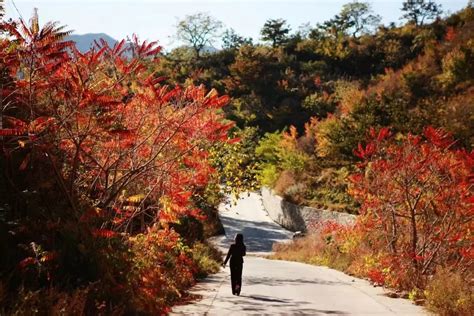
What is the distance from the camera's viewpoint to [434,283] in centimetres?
911

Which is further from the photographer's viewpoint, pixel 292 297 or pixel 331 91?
pixel 331 91

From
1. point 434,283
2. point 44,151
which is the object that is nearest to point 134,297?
point 44,151

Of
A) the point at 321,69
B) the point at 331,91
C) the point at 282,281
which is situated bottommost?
the point at 282,281

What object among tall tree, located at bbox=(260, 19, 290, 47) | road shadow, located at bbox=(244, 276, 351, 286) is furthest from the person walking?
tall tree, located at bbox=(260, 19, 290, 47)

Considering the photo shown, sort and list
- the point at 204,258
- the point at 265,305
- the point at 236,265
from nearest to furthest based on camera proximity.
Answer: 1. the point at 265,305
2. the point at 236,265
3. the point at 204,258

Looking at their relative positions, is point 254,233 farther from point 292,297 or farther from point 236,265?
point 292,297

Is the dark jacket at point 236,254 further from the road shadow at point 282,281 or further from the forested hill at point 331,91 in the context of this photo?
the forested hill at point 331,91

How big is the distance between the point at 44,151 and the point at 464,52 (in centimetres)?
3768

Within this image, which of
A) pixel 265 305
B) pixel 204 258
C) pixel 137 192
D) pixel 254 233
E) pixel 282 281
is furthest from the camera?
pixel 254 233

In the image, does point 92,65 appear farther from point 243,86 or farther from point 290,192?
point 243,86

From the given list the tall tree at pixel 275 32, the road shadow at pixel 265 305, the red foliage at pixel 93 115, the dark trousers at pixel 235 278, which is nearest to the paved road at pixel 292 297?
the road shadow at pixel 265 305

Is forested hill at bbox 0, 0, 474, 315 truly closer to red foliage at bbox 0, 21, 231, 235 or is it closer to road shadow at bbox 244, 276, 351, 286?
red foliage at bbox 0, 21, 231, 235

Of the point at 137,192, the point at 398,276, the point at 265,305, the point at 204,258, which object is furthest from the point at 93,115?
Result: the point at 204,258

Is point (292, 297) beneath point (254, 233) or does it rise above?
beneath
